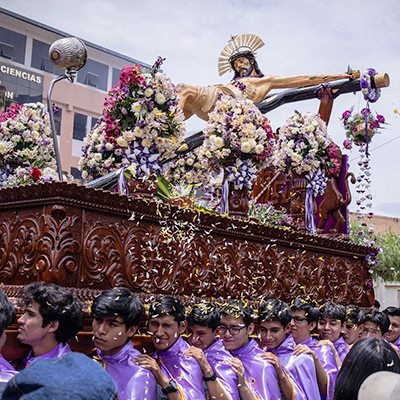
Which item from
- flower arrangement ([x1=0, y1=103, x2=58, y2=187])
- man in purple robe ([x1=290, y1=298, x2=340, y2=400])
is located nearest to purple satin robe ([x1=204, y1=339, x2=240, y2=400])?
man in purple robe ([x1=290, y1=298, x2=340, y2=400])

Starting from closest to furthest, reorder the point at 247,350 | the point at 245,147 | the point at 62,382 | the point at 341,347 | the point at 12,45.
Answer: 1. the point at 62,382
2. the point at 247,350
3. the point at 341,347
4. the point at 245,147
5. the point at 12,45

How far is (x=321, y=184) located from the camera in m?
6.73

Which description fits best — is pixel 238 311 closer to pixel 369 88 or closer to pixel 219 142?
pixel 219 142

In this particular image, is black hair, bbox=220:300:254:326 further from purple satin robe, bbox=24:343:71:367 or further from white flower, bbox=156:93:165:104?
white flower, bbox=156:93:165:104

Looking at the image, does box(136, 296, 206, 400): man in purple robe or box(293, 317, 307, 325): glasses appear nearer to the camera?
box(136, 296, 206, 400): man in purple robe

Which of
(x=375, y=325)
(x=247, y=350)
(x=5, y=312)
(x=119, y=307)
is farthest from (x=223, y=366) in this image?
(x=375, y=325)

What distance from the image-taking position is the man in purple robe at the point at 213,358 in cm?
370

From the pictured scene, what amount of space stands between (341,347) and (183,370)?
74.6 inches

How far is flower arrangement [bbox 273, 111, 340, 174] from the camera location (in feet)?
21.4

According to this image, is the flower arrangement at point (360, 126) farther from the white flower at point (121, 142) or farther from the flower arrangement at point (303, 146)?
the white flower at point (121, 142)

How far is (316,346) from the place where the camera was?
15.7ft

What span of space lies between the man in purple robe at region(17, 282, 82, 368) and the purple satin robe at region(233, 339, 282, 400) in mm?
1241

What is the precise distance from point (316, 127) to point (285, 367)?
3.08 m

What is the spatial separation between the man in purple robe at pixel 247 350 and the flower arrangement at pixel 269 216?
2224mm
